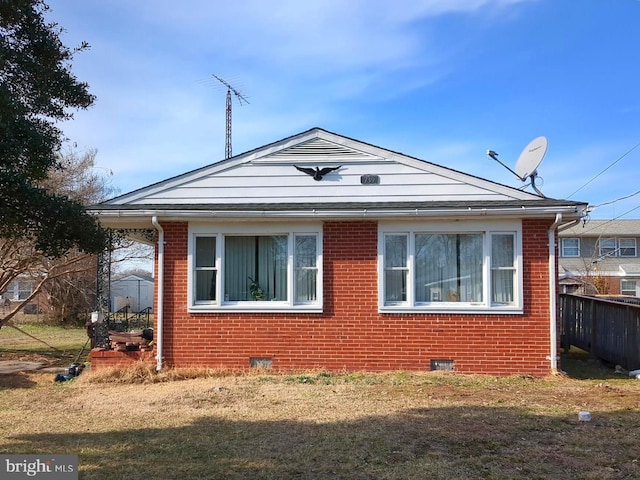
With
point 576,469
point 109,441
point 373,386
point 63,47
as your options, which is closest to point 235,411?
point 109,441

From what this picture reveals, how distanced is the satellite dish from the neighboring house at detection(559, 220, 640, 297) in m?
22.6

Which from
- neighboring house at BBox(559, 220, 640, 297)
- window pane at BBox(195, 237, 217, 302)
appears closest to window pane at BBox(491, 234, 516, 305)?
window pane at BBox(195, 237, 217, 302)

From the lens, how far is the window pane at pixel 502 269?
9.41 metres

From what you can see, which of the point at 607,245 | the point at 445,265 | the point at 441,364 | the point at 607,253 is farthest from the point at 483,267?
the point at 607,245

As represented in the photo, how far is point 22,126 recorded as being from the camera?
4832mm

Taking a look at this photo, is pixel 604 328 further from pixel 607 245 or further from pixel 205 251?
pixel 607 245

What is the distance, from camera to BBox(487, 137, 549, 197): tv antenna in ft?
33.9

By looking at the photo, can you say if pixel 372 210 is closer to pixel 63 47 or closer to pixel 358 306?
pixel 358 306

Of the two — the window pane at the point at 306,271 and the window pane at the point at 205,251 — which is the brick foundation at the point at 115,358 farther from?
the window pane at the point at 306,271

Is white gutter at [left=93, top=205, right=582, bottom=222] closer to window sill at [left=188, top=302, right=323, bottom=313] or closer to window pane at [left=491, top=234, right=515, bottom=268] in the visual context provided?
window pane at [left=491, top=234, right=515, bottom=268]

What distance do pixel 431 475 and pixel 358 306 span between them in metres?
4.90

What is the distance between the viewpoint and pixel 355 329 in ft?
31.0

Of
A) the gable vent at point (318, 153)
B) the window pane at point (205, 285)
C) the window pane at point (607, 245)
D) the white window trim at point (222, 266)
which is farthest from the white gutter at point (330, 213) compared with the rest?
the window pane at point (607, 245)

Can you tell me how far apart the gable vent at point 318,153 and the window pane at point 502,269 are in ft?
9.09
